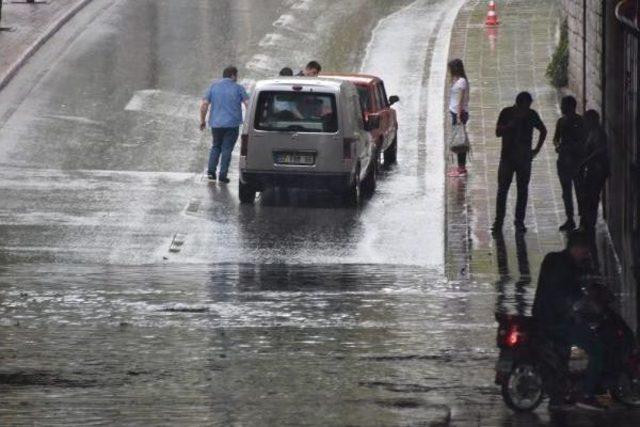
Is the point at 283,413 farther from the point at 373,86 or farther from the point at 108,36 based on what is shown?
the point at 108,36

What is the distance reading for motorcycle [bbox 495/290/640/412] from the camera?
12852 millimetres

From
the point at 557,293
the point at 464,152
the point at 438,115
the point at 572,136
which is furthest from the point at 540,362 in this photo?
the point at 438,115

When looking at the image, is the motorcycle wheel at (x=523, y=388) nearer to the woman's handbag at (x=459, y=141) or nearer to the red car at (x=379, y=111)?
the woman's handbag at (x=459, y=141)

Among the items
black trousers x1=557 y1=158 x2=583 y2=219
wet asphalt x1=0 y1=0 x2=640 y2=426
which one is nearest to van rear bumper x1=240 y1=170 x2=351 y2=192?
wet asphalt x1=0 y1=0 x2=640 y2=426

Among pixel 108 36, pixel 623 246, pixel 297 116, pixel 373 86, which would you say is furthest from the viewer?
pixel 108 36

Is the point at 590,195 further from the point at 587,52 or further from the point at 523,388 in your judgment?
the point at 523,388

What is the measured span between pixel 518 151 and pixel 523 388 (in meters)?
9.61

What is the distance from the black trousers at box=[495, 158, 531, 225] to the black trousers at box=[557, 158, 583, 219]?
0.42m

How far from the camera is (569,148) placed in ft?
72.1

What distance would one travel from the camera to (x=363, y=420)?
41.1ft

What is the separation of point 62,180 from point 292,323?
9680 millimetres

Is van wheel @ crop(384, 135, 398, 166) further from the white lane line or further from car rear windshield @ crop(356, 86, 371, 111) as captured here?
car rear windshield @ crop(356, 86, 371, 111)

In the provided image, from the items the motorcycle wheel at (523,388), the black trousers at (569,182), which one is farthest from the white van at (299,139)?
the motorcycle wheel at (523,388)

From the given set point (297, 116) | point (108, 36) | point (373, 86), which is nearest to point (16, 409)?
point (297, 116)
